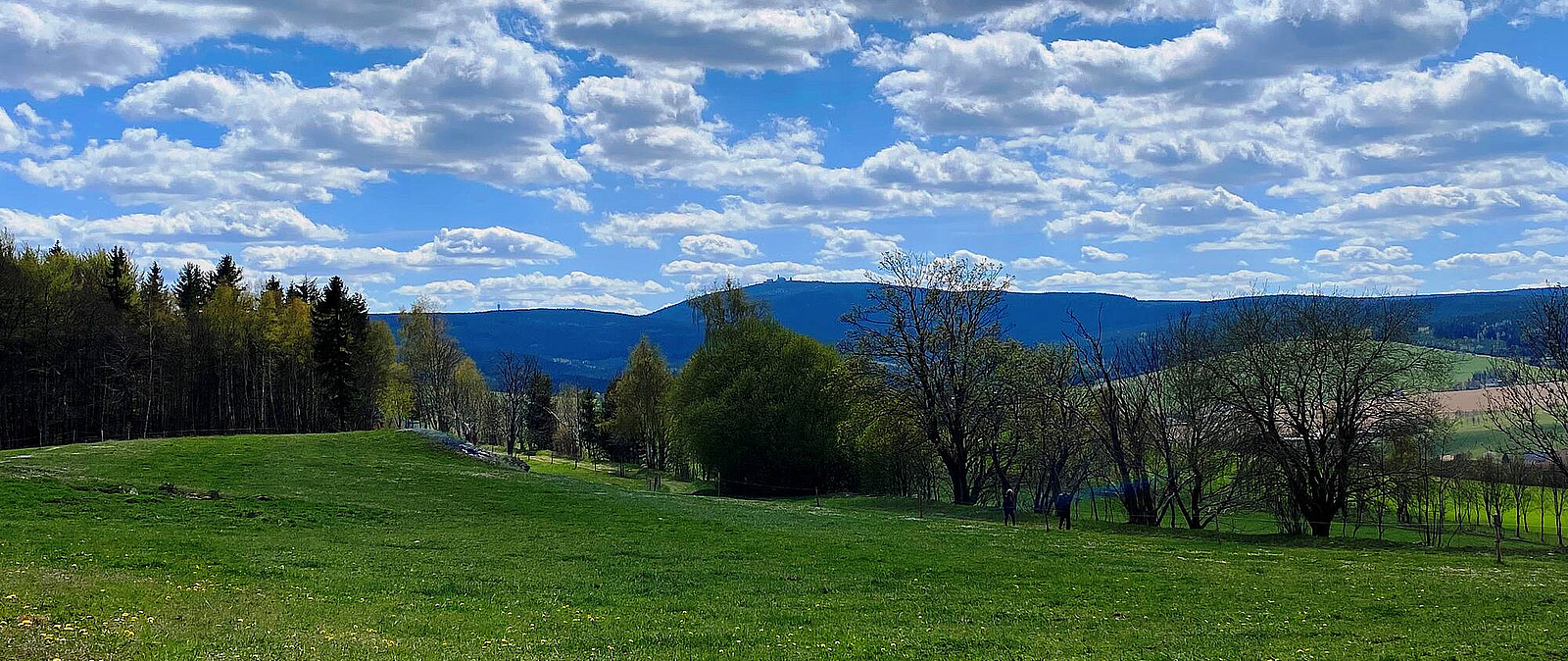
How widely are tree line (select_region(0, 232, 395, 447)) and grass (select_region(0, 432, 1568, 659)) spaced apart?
43437mm

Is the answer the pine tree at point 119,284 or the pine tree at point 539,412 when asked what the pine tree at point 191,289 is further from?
the pine tree at point 539,412

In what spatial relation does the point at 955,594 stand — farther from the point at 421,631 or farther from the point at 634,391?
the point at 634,391

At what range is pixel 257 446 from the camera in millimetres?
60344

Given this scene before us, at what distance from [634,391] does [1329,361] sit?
74.4 meters

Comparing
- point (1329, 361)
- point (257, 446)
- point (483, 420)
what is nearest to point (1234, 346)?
point (1329, 361)

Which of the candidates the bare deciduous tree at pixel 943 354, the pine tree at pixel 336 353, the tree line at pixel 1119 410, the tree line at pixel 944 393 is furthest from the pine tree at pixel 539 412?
the bare deciduous tree at pixel 943 354

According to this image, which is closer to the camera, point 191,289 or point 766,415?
point 766,415

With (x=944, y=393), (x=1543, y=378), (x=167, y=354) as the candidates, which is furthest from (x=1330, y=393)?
(x=167, y=354)

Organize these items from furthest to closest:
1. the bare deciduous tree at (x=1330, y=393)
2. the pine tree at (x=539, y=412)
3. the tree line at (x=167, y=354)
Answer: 1. the pine tree at (x=539, y=412)
2. the tree line at (x=167, y=354)
3. the bare deciduous tree at (x=1330, y=393)

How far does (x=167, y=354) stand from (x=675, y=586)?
8199 cm

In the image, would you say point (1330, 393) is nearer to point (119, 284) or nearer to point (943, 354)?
point (943, 354)

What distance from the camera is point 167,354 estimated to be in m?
86.1

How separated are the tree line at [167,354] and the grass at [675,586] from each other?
43.4m

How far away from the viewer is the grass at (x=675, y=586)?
52.5ft
